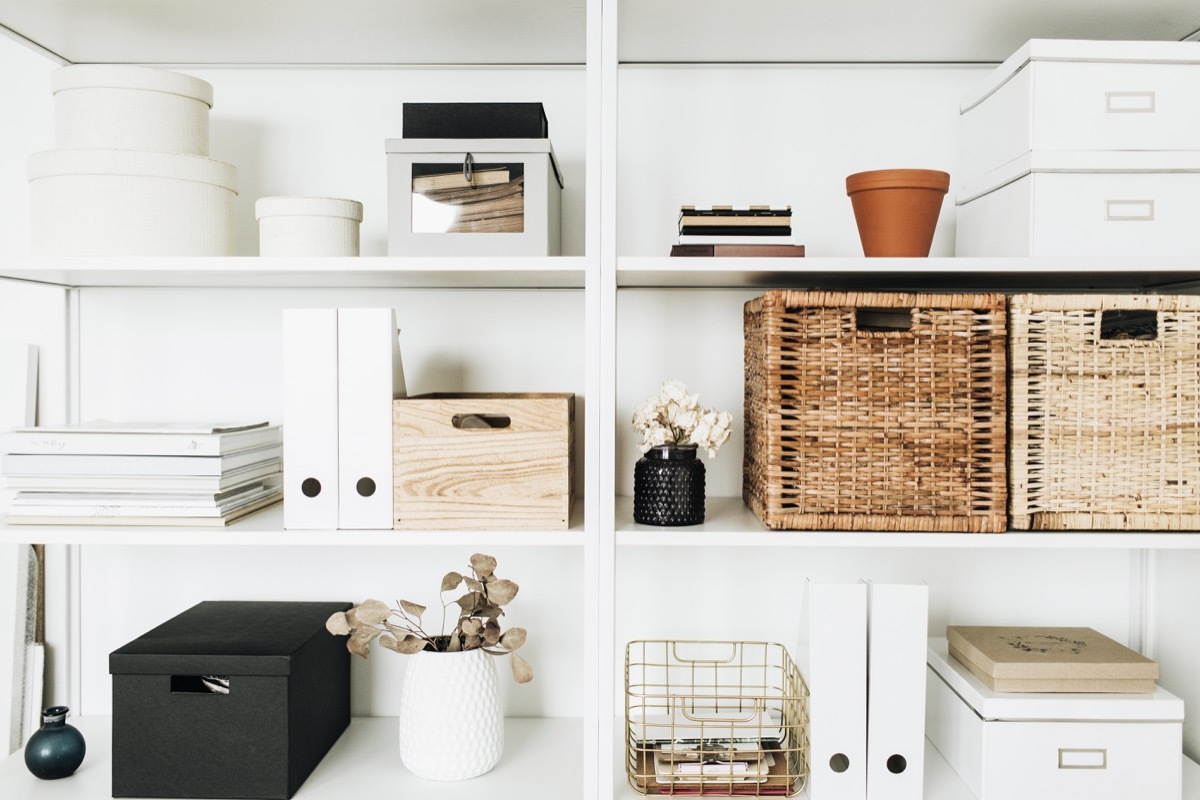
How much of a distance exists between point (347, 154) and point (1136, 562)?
63.1 inches

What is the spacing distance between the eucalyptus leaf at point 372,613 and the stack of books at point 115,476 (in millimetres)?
240

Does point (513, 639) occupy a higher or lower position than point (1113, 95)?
lower

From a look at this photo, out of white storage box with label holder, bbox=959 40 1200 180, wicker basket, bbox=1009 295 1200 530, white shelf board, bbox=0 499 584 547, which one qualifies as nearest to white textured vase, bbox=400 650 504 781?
white shelf board, bbox=0 499 584 547

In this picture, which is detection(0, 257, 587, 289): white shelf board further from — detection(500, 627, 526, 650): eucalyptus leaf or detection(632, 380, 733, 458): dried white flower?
detection(500, 627, 526, 650): eucalyptus leaf

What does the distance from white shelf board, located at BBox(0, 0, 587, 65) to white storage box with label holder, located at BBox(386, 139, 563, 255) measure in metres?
0.24

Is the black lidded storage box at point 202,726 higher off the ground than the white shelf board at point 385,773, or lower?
higher

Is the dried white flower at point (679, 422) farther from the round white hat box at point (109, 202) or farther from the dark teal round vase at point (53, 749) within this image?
the dark teal round vase at point (53, 749)

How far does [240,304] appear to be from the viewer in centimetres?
150

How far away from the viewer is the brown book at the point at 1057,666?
1.21 metres

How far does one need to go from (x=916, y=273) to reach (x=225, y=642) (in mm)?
1188

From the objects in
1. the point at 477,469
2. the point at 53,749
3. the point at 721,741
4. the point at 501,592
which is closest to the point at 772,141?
the point at 477,469

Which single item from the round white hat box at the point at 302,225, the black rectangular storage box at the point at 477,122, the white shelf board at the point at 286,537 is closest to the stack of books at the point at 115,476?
the white shelf board at the point at 286,537

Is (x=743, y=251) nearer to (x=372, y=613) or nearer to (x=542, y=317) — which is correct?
(x=542, y=317)

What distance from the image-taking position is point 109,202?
117cm
